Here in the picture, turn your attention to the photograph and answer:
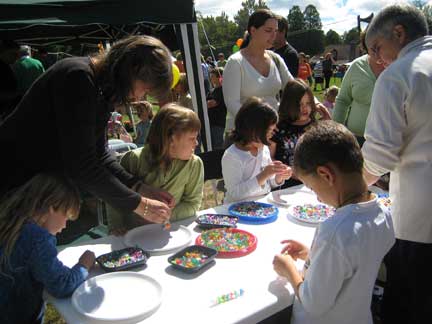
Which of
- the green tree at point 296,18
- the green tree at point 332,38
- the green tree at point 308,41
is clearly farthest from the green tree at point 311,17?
the green tree at point 308,41

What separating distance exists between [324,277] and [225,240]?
22.3 inches

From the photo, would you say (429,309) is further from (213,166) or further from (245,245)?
(213,166)

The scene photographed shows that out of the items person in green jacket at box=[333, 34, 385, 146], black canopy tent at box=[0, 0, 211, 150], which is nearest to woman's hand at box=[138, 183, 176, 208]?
person in green jacket at box=[333, 34, 385, 146]

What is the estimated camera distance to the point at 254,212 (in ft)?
6.50

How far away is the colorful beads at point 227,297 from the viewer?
1244mm

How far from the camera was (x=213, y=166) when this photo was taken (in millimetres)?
3115

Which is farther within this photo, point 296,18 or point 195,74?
point 296,18

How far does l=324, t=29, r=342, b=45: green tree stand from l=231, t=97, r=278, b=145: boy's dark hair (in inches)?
2447

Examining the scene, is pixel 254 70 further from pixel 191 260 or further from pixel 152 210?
pixel 191 260

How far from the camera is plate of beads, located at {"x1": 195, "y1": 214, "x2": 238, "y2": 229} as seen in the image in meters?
1.83

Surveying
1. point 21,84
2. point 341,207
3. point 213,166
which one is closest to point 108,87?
point 341,207

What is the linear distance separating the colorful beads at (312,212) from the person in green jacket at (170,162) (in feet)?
1.76

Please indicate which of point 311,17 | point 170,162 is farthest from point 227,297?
point 311,17

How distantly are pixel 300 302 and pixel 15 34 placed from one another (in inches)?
264
